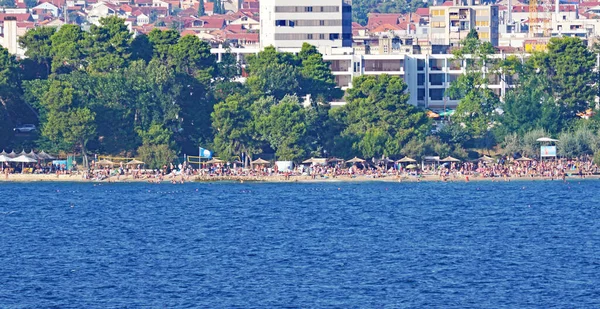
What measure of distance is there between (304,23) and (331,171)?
63688 mm

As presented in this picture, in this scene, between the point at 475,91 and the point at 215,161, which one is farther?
the point at 475,91

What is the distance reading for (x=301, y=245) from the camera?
88.3 metres

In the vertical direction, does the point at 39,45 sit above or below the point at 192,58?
above

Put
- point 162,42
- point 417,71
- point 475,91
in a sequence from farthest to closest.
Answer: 1. point 417,71
2. point 475,91
3. point 162,42

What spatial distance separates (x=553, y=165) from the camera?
463 feet

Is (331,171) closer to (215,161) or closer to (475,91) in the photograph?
(215,161)

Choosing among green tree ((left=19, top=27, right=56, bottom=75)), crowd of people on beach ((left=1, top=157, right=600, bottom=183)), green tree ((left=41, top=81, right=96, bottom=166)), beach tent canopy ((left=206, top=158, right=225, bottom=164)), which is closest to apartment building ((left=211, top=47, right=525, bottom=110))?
green tree ((left=19, top=27, right=56, bottom=75))

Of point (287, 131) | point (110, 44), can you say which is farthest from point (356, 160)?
point (110, 44)

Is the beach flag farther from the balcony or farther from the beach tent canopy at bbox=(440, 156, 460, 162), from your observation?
the balcony

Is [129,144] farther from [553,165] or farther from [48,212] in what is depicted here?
[553,165]

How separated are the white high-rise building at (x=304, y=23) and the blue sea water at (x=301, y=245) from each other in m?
63.4

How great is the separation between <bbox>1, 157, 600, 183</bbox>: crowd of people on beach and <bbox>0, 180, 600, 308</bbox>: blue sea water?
1777 mm

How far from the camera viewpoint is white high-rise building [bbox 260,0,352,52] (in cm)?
19512

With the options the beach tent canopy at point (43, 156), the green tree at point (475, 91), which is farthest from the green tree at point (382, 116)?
the beach tent canopy at point (43, 156)
